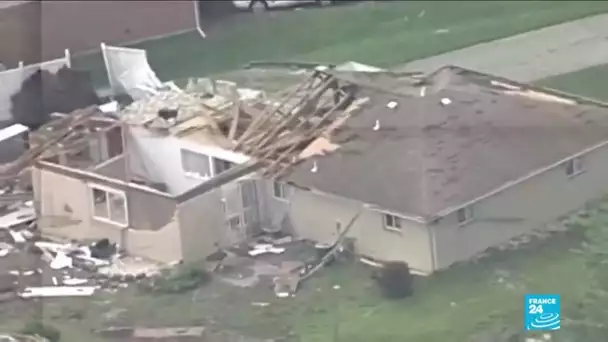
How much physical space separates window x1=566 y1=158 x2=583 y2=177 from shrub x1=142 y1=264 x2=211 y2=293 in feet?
1.27

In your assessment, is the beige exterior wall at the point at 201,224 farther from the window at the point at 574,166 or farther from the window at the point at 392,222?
the window at the point at 574,166

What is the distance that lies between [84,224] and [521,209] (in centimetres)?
46

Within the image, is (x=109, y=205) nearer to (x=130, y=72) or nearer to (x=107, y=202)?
(x=107, y=202)

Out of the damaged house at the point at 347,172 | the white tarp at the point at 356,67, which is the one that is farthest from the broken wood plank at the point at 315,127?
the white tarp at the point at 356,67

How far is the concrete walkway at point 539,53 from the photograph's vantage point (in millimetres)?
1334

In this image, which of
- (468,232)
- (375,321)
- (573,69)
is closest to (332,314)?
(375,321)

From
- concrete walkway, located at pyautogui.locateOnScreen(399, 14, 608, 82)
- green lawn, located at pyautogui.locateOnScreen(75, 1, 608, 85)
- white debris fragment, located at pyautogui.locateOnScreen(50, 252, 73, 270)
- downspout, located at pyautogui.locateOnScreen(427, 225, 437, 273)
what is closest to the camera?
downspout, located at pyautogui.locateOnScreen(427, 225, 437, 273)

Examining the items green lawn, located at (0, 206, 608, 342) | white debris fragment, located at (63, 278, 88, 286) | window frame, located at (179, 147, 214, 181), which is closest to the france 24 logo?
green lawn, located at (0, 206, 608, 342)

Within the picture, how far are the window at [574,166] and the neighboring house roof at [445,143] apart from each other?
0.01 meters

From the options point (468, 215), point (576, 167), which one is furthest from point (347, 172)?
point (576, 167)

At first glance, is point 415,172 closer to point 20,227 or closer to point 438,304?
point 438,304

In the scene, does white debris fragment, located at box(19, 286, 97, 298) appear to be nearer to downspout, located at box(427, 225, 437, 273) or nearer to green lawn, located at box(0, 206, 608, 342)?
green lawn, located at box(0, 206, 608, 342)

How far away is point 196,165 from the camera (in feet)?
4.04

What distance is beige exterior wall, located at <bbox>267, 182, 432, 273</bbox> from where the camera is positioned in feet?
3.73
